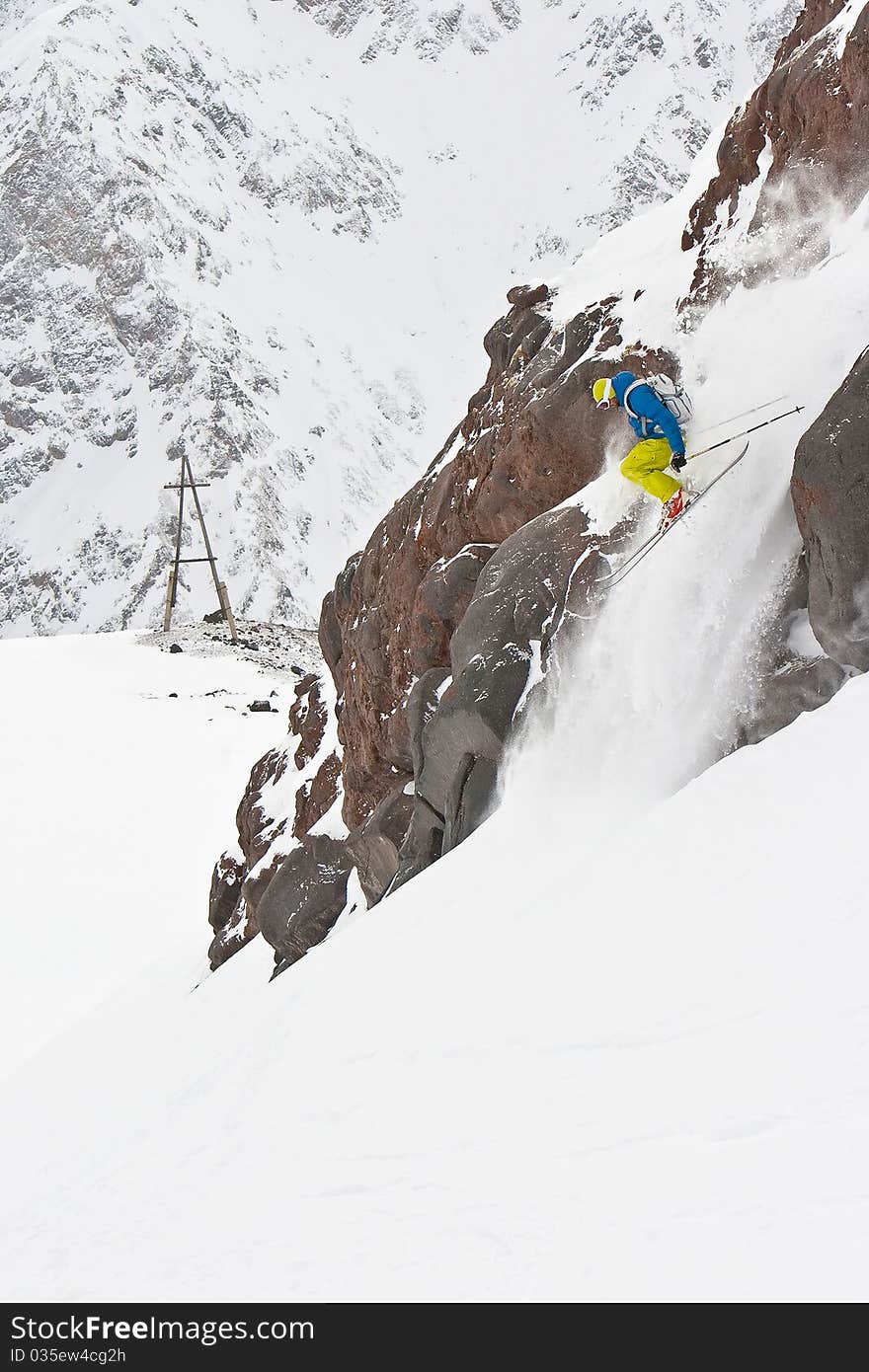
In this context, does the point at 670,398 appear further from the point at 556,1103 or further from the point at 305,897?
the point at 305,897

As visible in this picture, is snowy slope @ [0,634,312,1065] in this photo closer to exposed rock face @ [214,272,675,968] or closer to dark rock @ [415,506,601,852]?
exposed rock face @ [214,272,675,968]

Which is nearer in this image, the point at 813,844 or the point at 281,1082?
the point at 813,844

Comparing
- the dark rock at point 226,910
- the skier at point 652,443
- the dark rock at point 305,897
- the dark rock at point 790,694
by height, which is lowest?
the dark rock at point 226,910

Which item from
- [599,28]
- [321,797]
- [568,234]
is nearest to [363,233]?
[568,234]

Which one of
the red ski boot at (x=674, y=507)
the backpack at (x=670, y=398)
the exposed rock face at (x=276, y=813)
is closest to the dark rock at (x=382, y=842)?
the exposed rock face at (x=276, y=813)

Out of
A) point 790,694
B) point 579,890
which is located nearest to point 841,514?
point 790,694

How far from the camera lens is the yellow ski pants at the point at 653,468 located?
880 cm

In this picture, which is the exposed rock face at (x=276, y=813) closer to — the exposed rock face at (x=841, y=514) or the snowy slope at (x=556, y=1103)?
the snowy slope at (x=556, y=1103)

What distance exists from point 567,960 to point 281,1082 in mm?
2367

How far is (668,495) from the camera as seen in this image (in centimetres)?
883

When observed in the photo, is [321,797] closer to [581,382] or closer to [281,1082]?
[581,382]

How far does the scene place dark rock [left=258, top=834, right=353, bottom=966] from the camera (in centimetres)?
1358

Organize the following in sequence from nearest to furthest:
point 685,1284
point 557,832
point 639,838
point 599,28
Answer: point 685,1284 < point 639,838 < point 557,832 < point 599,28

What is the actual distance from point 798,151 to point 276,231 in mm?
133962
